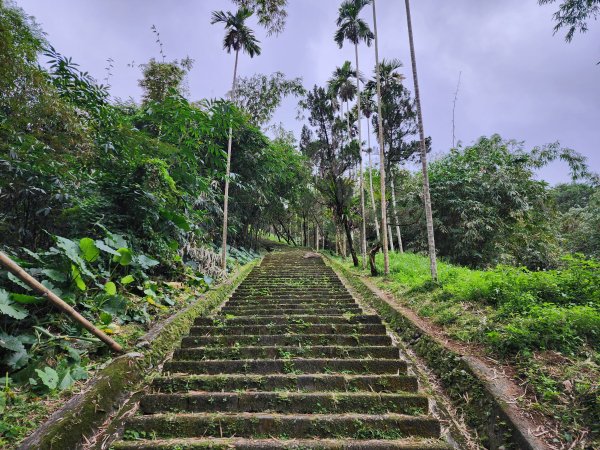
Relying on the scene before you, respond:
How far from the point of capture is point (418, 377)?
126 inches

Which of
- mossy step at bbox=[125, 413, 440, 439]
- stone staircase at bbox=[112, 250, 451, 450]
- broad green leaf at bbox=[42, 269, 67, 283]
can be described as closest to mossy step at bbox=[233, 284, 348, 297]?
stone staircase at bbox=[112, 250, 451, 450]

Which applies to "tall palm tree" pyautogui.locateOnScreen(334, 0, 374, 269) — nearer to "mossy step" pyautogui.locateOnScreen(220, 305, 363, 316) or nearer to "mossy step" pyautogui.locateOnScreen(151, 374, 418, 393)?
"mossy step" pyautogui.locateOnScreen(220, 305, 363, 316)

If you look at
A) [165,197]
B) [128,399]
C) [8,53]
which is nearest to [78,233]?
[165,197]

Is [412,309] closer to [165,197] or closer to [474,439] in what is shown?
[474,439]

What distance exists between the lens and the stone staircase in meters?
2.38

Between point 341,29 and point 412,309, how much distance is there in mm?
12789

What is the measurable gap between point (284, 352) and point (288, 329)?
0.63 metres

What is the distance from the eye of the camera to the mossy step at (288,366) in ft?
10.6

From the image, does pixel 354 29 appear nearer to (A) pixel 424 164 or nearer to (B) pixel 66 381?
(A) pixel 424 164

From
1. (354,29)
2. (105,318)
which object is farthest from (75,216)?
(354,29)

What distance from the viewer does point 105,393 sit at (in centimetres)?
258

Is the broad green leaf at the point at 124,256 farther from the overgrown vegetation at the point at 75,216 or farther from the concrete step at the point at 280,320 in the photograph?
the concrete step at the point at 280,320

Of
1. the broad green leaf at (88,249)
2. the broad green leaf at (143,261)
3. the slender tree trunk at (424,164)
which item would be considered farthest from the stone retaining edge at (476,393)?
the broad green leaf at (88,249)

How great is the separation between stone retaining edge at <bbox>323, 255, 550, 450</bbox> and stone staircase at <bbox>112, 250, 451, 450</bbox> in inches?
14.2
